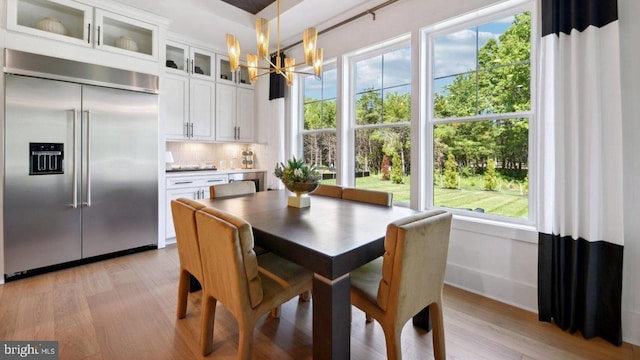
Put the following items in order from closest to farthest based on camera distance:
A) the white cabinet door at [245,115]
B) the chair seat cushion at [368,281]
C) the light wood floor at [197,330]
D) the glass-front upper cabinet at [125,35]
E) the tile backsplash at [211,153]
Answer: the chair seat cushion at [368,281] → the light wood floor at [197,330] → the glass-front upper cabinet at [125,35] → the tile backsplash at [211,153] → the white cabinet door at [245,115]

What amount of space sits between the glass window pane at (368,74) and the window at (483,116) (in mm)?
669

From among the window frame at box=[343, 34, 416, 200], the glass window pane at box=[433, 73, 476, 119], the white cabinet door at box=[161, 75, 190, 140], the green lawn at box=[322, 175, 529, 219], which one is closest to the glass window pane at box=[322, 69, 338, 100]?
the window frame at box=[343, 34, 416, 200]

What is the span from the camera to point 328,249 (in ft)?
4.24

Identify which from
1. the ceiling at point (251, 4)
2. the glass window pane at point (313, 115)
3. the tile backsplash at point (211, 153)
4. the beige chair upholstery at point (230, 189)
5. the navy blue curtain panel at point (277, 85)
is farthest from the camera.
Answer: the tile backsplash at point (211, 153)

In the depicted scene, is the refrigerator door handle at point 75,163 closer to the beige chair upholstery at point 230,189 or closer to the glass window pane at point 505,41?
the beige chair upholstery at point 230,189

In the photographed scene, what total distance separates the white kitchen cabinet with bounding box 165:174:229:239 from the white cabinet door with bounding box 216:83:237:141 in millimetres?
740

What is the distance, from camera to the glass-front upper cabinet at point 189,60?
4.02 metres

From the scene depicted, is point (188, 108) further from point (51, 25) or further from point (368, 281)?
point (368, 281)

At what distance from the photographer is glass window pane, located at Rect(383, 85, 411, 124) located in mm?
3129

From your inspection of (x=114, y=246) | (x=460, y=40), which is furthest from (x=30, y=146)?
(x=460, y=40)

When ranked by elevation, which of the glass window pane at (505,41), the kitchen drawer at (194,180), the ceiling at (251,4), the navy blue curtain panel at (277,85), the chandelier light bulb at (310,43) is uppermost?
the ceiling at (251,4)

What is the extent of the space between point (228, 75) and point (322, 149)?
2007mm

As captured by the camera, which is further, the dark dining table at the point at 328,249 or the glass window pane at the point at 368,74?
the glass window pane at the point at 368,74

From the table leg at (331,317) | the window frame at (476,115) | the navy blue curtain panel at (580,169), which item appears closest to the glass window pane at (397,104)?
the window frame at (476,115)
